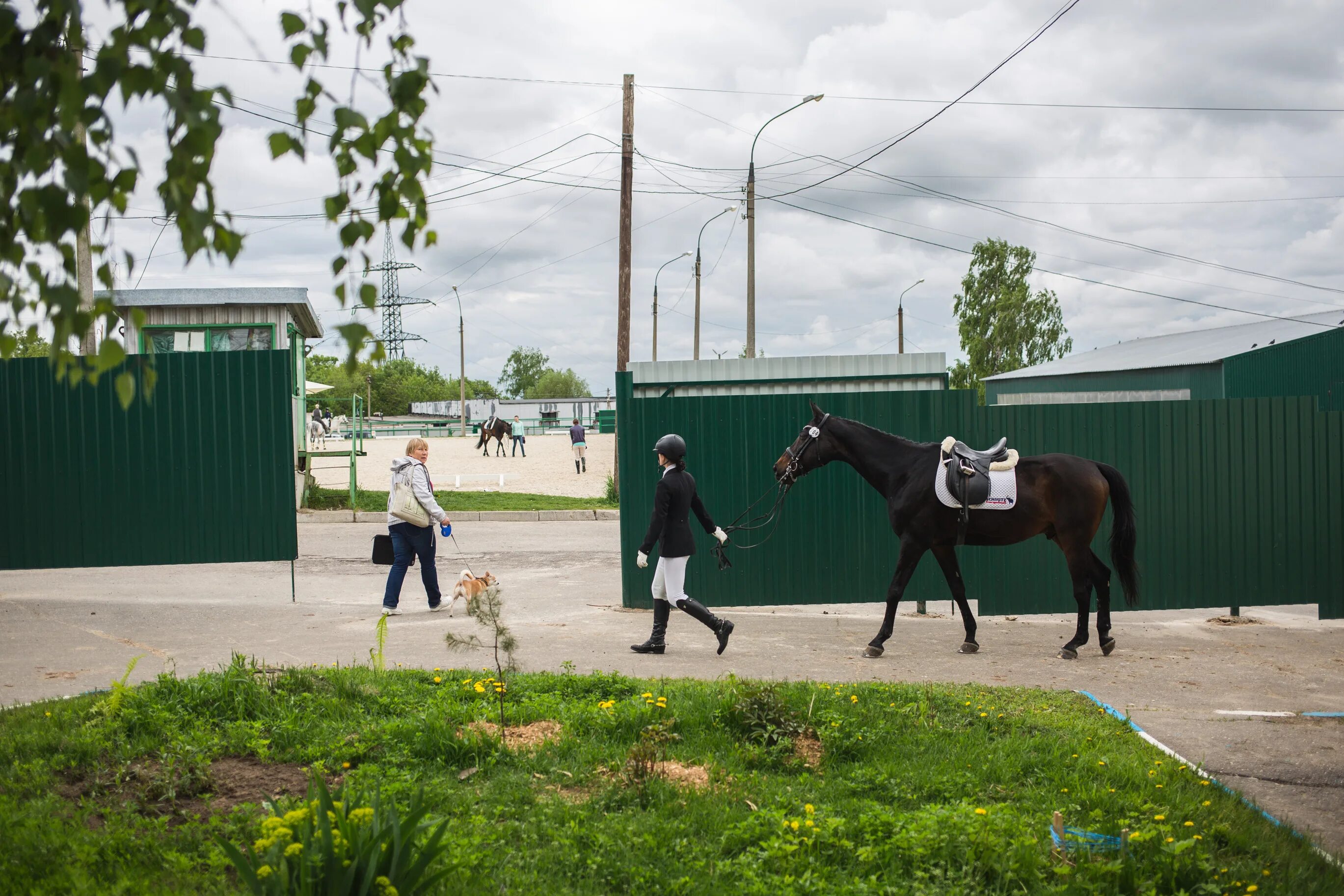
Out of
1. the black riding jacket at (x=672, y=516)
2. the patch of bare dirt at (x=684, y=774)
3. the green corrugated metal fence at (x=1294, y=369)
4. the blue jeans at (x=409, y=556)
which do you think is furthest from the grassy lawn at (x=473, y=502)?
the green corrugated metal fence at (x=1294, y=369)

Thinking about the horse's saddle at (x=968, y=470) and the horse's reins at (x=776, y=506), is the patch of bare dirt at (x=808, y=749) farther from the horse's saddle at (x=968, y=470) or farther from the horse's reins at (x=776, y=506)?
the horse's saddle at (x=968, y=470)

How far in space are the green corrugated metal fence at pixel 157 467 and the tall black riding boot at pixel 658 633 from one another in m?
4.54

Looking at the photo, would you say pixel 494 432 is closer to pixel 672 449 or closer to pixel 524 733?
pixel 672 449

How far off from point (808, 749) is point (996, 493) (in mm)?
4179

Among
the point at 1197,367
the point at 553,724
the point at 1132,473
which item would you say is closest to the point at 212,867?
the point at 553,724

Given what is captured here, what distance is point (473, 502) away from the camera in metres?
22.8

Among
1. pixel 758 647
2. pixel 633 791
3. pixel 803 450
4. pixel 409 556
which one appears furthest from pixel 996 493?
pixel 409 556

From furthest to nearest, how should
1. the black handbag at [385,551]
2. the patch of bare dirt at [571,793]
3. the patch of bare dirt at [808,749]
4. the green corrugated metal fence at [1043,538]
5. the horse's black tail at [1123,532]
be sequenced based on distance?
the green corrugated metal fence at [1043,538]
the black handbag at [385,551]
the horse's black tail at [1123,532]
the patch of bare dirt at [808,749]
the patch of bare dirt at [571,793]

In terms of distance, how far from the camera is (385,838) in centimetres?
364

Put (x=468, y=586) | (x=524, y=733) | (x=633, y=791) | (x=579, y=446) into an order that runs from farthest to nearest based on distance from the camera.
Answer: (x=579, y=446) < (x=468, y=586) < (x=524, y=733) < (x=633, y=791)

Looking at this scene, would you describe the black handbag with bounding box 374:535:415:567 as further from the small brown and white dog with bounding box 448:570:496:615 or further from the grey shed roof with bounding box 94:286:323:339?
the grey shed roof with bounding box 94:286:323:339

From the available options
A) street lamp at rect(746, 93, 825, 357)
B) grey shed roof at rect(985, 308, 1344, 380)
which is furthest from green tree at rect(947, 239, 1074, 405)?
street lamp at rect(746, 93, 825, 357)

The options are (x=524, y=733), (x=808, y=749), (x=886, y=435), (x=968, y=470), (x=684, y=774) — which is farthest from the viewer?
(x=886, y=435)

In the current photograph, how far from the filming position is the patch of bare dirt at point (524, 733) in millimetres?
5570
